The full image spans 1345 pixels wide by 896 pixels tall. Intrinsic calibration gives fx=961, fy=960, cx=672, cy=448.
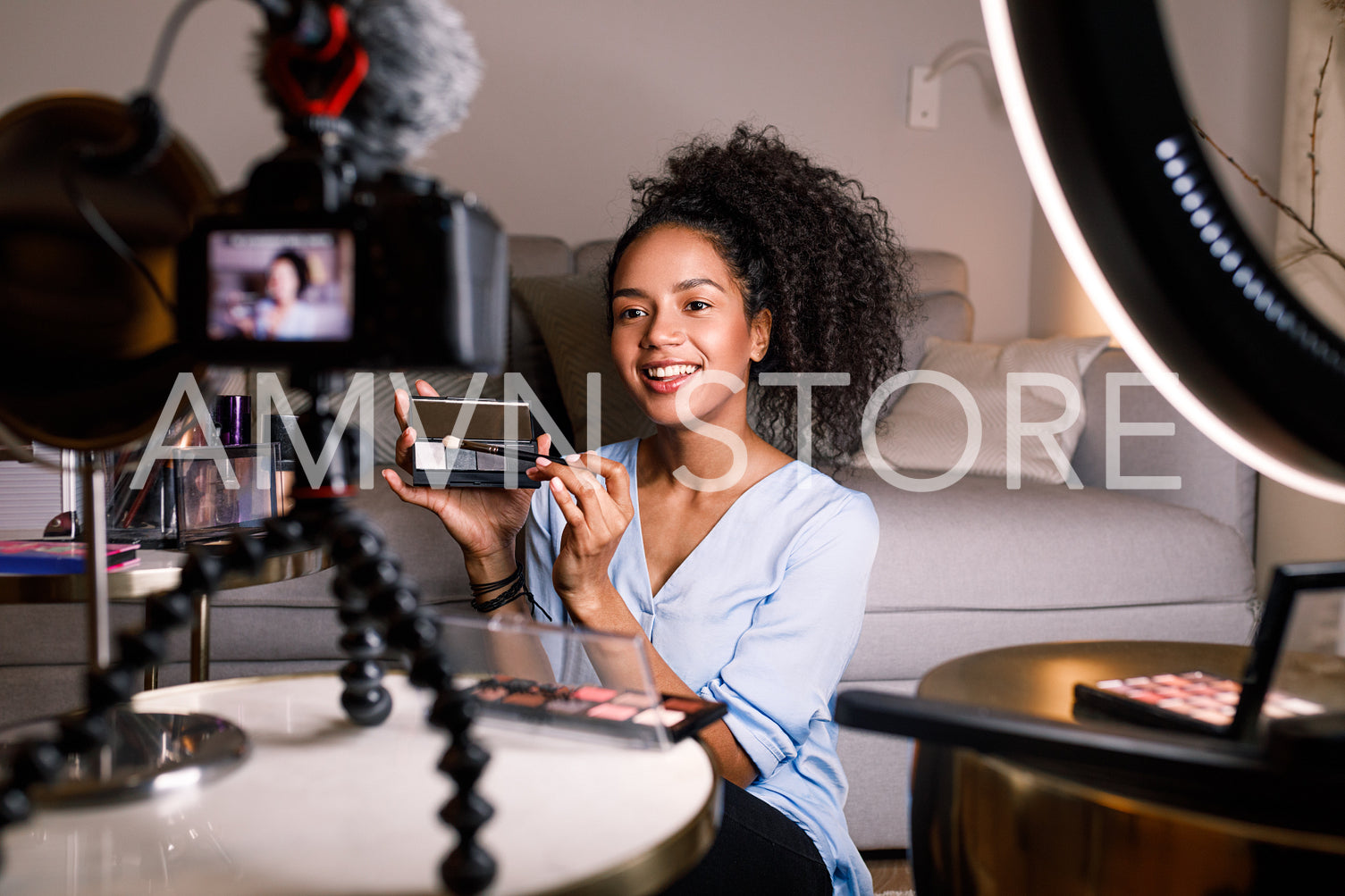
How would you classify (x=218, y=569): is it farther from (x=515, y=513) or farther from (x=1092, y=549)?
(x=1092, y=549)

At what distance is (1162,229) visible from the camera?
312 mm

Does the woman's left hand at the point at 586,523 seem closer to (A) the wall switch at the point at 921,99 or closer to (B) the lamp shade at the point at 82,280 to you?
(B) the lamp shade at the point at 82,280

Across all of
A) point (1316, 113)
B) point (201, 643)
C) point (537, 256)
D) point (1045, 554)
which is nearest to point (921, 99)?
point (1316, 113)

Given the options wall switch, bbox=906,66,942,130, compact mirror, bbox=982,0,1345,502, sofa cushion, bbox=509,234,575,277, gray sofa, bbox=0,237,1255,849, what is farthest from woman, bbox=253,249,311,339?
wall switch, bbox=906,66,942,130

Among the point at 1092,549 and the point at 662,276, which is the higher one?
the point at 662,276

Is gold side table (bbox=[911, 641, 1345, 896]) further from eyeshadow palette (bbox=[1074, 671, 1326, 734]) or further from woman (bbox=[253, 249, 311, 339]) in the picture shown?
woman (bbox=[253, 249, 311, 339])

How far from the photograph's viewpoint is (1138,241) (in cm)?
32

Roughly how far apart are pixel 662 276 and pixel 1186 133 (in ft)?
3.04

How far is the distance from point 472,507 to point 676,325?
33 cm

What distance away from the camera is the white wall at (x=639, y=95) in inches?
93.0

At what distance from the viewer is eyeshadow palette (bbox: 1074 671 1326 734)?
0.54m

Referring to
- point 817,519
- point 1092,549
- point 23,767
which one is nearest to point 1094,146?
point 23,767

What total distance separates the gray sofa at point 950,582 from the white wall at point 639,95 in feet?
2.72

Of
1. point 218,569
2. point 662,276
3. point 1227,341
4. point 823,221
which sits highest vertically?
point 823,221
